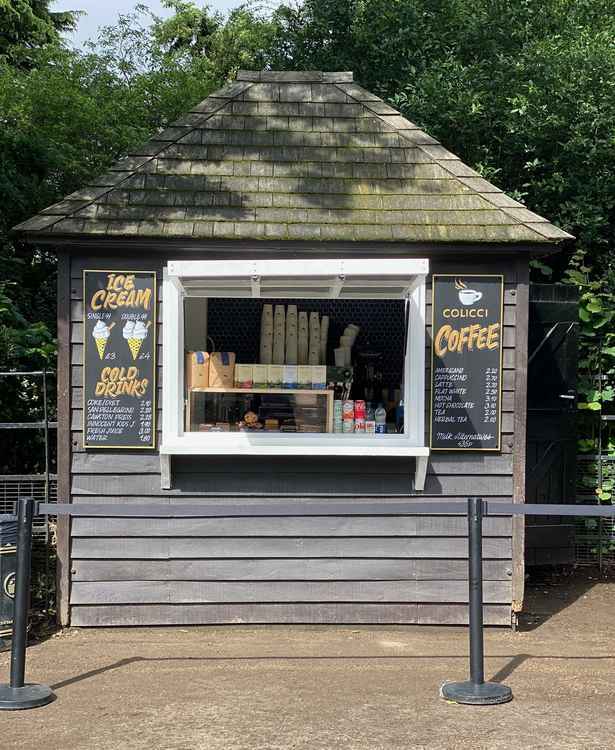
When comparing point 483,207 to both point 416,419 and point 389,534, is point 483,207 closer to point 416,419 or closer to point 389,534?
point 416,419

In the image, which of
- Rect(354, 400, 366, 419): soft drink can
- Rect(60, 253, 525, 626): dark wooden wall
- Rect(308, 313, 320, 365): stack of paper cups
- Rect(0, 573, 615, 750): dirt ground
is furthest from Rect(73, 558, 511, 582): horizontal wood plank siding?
Rect(308, 313, 320, 365): stack of paper cups

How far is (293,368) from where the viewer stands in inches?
283

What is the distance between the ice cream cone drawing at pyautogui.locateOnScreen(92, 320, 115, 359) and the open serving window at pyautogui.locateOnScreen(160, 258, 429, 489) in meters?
0.42

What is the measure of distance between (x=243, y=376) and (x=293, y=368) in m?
0.38

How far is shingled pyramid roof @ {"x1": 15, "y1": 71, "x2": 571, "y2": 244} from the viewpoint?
7031 millimetres

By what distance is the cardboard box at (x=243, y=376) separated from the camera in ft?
23.5

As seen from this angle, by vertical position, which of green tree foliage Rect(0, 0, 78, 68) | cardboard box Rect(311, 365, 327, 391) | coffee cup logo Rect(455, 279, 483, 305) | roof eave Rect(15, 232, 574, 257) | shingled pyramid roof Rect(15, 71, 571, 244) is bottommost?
cardboard box Rect(311, 365, 327, 391)

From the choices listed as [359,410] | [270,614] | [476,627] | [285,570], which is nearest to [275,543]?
[285,570]

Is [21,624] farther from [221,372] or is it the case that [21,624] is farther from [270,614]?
[221,372]

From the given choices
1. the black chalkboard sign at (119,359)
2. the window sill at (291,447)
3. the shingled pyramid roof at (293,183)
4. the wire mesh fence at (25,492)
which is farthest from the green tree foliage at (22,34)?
the window sill at (291,447)

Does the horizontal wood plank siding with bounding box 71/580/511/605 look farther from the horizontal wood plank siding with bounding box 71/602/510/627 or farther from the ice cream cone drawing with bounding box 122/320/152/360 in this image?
the ice cream cone drawing with bounding box 122/320/152/360

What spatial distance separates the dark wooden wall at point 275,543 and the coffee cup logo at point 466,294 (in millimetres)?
140

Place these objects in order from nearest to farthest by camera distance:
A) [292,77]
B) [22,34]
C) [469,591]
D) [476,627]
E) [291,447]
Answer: [476,627]
[469,591]
[291,447]
[292,77]
[22,34]

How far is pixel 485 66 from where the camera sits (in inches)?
538
